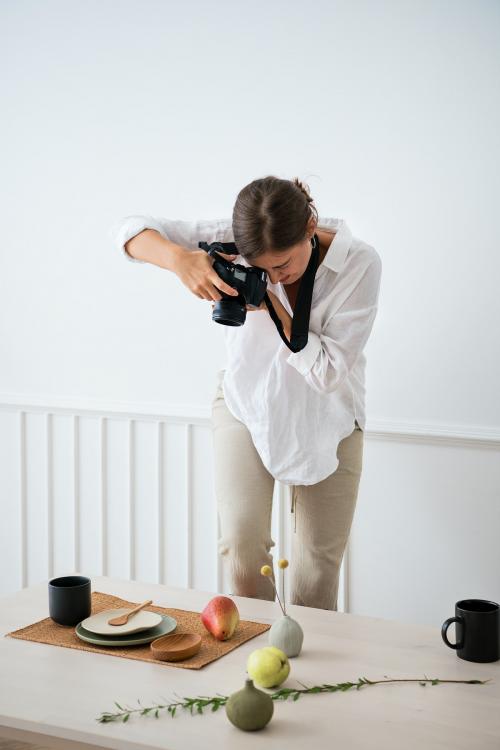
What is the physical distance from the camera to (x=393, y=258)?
234cm

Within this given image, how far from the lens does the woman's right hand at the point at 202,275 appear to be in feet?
5.66

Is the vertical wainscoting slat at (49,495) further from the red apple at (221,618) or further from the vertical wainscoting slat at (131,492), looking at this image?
the red apple at (221,618)

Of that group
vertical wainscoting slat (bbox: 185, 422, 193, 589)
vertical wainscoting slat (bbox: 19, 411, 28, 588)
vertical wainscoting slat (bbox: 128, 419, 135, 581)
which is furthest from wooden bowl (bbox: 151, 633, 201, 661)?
vertical wainscoting slat (bbox: 19, 411, 28, 588)

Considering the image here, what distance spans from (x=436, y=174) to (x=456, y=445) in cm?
73

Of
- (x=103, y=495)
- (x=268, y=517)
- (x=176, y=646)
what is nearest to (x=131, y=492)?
(x=103, y=495)

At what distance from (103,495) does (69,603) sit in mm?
1270

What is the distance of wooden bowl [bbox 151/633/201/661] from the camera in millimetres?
1348

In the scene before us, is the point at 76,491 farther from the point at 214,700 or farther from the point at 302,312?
the point at 214,700

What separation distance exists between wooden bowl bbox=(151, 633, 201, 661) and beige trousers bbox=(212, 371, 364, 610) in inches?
20.3

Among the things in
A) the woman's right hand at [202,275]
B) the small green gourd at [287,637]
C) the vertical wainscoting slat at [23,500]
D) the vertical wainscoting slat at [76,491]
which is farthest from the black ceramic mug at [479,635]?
the vertical wainscoting slat at [23,500]

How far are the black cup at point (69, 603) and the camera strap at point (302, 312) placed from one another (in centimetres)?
66

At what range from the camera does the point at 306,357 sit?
183 centimetres

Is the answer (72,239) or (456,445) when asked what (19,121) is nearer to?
(72,239)

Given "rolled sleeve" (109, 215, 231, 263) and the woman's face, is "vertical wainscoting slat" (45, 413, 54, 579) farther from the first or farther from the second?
the woman's face
